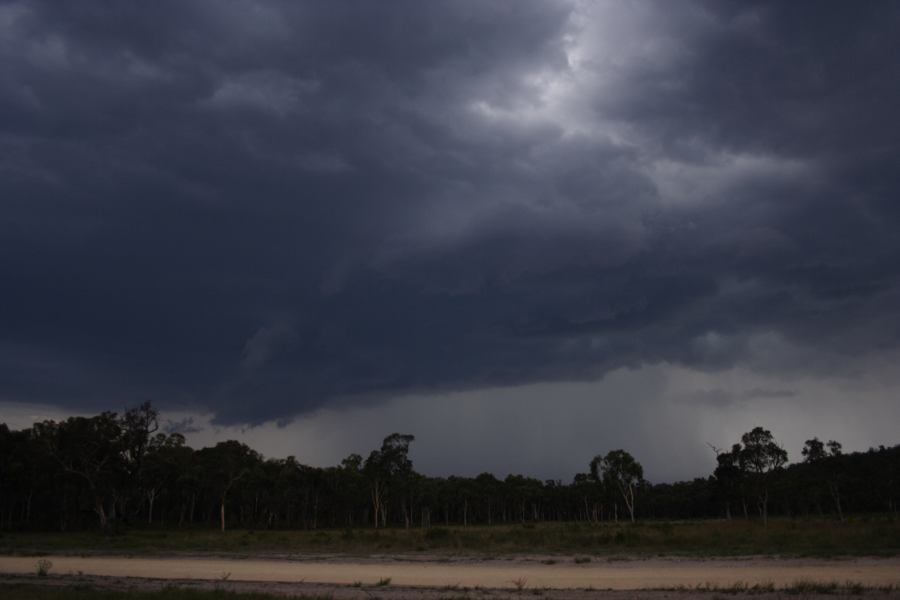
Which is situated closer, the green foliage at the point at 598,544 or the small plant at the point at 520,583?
the small plant at the point at 520,583

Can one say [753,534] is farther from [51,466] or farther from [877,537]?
[51,466]

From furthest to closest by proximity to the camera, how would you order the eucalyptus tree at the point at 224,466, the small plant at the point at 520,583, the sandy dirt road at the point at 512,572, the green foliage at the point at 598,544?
the eucalyptus tree at the point at 224,466 → the green foliage at the point at 598,544 → the sandy dirt road at the point at 512,572 → the small plant at the point at 520,583

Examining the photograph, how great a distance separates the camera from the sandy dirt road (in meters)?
26.1

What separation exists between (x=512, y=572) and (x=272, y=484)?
10074 centimetres

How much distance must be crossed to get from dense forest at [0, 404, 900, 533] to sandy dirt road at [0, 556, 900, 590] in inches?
1699

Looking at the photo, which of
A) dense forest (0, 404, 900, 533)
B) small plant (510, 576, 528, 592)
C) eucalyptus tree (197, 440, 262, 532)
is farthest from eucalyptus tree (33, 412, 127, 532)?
small plant (510, 576, 528, 592)

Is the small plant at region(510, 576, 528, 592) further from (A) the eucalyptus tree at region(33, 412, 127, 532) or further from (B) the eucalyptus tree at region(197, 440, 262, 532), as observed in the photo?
(B) the eucalyptus tree at region(197, 440, 262, 532)

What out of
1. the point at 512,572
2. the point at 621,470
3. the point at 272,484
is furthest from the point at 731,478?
the point at 512,572

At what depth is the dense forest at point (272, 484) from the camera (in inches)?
3273

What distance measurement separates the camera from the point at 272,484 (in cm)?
12494

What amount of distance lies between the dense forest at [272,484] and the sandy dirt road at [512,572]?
43.2 m

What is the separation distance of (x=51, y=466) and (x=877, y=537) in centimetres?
8981

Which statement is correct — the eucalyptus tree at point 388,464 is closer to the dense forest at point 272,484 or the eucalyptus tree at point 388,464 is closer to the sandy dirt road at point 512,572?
the dense forest at point 272,484

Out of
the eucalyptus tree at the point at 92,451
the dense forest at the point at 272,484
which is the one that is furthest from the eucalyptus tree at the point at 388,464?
the eucalyptus tree at the point at 92,451
